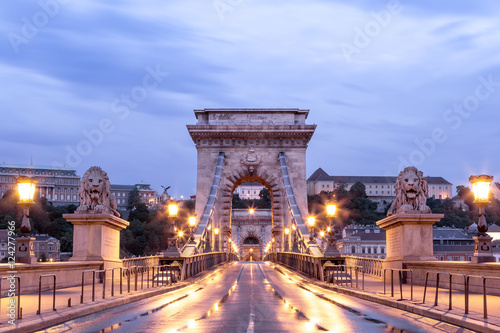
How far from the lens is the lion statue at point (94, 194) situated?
84.8 ft

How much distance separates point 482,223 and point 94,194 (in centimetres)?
1397

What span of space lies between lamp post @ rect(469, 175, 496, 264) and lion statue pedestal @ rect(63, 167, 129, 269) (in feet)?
42.6

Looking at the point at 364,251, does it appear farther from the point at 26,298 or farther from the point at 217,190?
the point at 26,298

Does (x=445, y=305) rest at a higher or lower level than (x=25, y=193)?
lower

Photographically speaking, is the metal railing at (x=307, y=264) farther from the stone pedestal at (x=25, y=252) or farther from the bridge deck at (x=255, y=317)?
the stone pedestal at (x=25, y=252)

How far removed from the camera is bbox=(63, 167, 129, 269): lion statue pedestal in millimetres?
25438

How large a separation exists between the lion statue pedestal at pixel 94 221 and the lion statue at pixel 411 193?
35.4ft

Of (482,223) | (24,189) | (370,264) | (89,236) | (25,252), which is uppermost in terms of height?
(24,189)

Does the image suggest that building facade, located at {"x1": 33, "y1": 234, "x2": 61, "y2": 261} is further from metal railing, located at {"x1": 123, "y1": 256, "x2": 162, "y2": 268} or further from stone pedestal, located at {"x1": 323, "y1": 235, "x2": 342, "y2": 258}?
stone pedestal, located at {"x1": 323, "y1": 235, "x2": 342, "y2": 258}

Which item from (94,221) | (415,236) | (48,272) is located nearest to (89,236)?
(94,221)

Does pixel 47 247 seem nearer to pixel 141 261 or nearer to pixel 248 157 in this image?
pixel 248 157

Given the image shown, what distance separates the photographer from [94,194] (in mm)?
26078

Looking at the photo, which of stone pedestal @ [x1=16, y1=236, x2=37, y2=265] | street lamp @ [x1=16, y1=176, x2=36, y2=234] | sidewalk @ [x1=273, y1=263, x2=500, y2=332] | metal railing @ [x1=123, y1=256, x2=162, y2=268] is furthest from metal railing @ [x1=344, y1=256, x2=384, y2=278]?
street lamp @ [x1=16, y1=176, x2=36, y2=234]

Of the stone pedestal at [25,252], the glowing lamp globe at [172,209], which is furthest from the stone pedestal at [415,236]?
the stone pedestal at [25,252]
